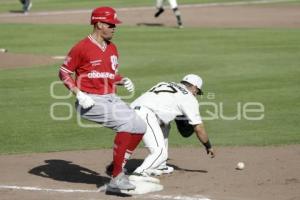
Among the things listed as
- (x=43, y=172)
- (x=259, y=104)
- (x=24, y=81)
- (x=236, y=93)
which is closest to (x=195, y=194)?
(x=43, y=172)

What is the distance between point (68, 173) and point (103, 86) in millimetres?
1805

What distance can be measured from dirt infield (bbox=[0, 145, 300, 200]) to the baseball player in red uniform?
608mm

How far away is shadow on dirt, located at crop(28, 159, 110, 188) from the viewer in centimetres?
1001

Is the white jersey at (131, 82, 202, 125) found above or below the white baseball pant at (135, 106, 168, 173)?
above

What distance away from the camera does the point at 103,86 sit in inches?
362

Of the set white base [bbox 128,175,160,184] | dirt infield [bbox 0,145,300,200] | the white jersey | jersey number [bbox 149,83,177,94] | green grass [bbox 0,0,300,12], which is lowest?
dirt infield [bbox 0,145,300,200]

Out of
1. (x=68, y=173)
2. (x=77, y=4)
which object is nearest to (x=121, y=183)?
(x=68, y=173)

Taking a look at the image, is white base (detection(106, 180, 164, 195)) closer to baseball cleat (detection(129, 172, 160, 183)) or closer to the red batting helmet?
baseball cleat (detection(129, 172, 160, 183))

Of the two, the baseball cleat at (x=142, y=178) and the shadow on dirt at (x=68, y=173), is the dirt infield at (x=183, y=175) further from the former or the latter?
the baseball cleat at (x=142, y=178)

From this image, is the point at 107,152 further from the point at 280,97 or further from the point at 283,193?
the point at 280,97

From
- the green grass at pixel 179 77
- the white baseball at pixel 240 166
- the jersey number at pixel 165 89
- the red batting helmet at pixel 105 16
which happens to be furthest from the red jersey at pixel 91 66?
the green grass at pixel 179 77

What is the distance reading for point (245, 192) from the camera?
912 centimetres

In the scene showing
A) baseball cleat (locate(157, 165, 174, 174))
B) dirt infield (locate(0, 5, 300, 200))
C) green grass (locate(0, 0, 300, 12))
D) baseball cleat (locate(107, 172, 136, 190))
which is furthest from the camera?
green grass (locate(0, 0, 300, 12))

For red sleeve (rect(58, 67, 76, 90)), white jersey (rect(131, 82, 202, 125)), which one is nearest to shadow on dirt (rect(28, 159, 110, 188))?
white jersey (rect(131, 82, 202, 125))
